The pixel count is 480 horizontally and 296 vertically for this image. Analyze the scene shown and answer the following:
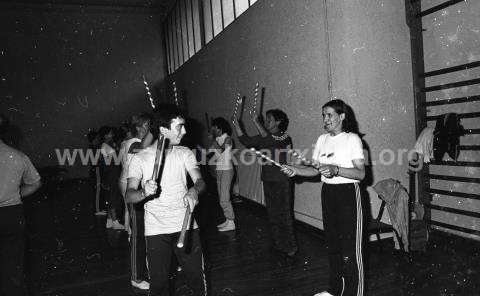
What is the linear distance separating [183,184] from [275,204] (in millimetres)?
1806

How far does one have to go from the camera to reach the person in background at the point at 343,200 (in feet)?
8.71

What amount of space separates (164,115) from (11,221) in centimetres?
128

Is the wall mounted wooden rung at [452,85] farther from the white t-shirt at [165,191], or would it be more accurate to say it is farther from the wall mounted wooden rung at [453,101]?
the white t-shirt at [165,191]

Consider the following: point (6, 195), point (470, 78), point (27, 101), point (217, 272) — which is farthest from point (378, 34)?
point (27, 101)

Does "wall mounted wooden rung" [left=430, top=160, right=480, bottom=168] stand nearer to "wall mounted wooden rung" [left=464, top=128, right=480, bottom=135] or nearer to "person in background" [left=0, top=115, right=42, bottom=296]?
"wall mounted wooden rung" [left=464, top=128, right=480, bottom=135]

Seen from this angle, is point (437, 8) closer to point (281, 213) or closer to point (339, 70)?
point (339, 70)

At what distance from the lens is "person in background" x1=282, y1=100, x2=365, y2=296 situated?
2656 mm

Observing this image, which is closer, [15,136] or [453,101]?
[453,101]

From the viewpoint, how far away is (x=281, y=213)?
13.1ft

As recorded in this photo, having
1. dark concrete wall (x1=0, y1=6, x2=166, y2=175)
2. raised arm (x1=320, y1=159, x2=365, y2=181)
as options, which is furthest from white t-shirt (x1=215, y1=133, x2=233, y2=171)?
dark concrete wall (x1=0, y1=6, x2=166, y2=175)

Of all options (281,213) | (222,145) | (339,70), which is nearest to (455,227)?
(281,213)

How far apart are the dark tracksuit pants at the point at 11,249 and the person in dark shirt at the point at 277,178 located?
2173mm

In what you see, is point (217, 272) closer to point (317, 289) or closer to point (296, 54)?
point (317, 289)

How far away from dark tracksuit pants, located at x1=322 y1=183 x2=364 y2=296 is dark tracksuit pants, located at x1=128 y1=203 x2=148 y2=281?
1.59 m
